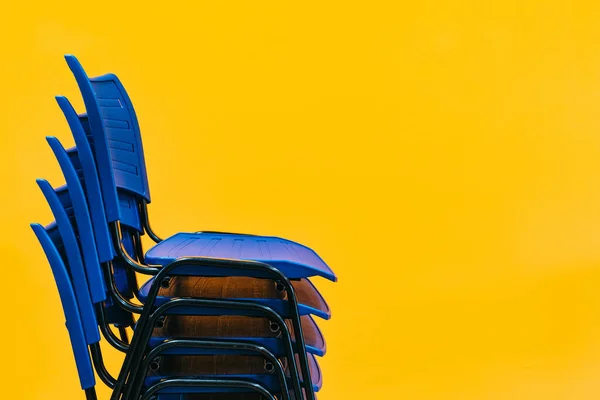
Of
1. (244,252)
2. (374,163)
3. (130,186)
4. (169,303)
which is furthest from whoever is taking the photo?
(374,163)

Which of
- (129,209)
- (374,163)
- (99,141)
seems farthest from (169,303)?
(374,163)

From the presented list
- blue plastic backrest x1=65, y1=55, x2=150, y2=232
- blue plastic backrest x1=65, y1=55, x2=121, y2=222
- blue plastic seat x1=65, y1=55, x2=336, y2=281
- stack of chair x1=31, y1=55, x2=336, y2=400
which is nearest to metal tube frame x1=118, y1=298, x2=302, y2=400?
stack of chair x1=31, y1=55, x2=336, y2=400

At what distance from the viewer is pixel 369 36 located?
238 cm

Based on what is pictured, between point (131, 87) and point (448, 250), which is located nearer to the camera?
point (131, 87)

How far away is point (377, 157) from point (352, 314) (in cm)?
59

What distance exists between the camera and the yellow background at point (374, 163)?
7.16 ft

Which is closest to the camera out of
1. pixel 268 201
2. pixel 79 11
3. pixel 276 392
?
pixel 276 392

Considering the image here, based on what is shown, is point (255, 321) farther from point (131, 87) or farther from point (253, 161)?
point (131, 87)

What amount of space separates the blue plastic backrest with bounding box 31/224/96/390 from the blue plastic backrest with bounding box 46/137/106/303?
4 centimetres

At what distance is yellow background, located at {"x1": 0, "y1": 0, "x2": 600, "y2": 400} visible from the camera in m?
2.18

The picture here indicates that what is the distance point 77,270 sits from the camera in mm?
1266

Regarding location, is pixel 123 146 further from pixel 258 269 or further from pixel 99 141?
pixel 258 269

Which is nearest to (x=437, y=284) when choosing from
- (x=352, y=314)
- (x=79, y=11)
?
(x=352, y=314)

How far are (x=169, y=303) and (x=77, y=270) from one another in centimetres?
20
